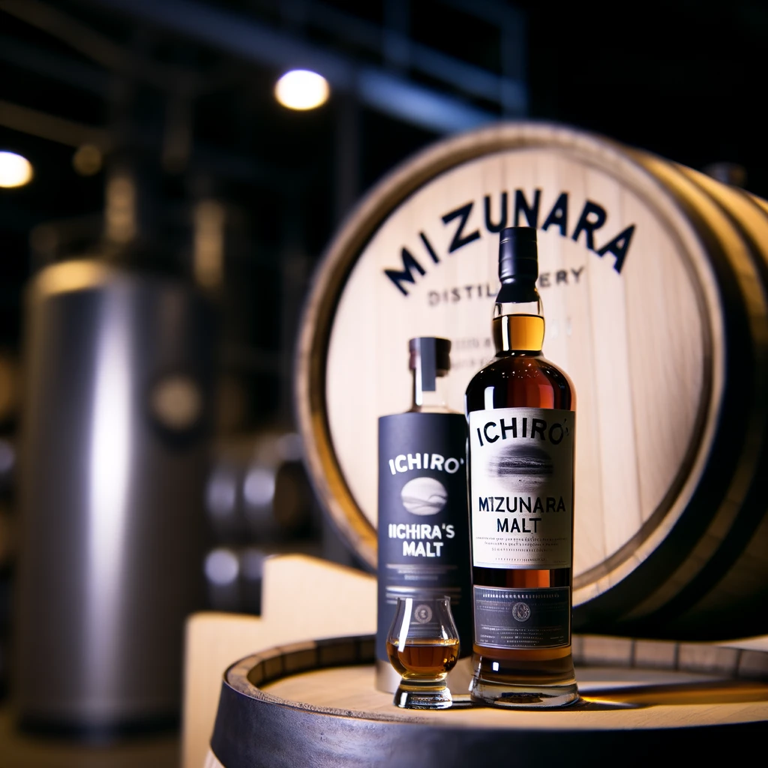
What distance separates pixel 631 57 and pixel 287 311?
10.1 ft

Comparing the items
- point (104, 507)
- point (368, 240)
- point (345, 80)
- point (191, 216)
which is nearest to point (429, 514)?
point (368, 240)

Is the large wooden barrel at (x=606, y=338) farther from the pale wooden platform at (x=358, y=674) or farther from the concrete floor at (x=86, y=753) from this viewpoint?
the concrete floor at (x=86, y=753)

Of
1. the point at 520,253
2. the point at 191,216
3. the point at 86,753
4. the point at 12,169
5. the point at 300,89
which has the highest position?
the point at 191,216

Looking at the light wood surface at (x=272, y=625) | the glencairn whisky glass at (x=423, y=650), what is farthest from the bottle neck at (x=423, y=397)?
the light wood surface at (x=272, y=625)

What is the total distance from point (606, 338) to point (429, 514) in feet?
1.06

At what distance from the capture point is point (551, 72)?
15.3ft

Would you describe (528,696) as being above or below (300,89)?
below

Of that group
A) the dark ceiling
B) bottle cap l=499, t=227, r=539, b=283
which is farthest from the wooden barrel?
the dark ceiling

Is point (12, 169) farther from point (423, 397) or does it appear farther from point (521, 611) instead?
point (521, 611)

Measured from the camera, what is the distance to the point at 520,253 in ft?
2.52

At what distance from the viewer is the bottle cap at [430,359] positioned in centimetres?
86

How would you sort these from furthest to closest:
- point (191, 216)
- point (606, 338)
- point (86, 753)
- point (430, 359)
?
point (191, 216)
point (86, 753)
point (606, 338)
point (430, 359)

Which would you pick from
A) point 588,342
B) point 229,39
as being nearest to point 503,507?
point 588,342

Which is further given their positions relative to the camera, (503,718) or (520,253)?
(520,253)
